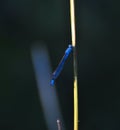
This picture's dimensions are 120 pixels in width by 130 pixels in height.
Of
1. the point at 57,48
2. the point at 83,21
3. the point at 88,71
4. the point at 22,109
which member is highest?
the point at 83,21

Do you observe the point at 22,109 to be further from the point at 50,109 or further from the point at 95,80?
the point at 95,80

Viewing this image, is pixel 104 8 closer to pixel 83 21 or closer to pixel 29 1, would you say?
pixel 83 21

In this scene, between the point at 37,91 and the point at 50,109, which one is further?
the point at 37,91

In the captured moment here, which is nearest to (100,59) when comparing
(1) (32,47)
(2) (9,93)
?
(1) (32,47)

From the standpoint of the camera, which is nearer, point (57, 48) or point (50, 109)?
point (50, 109)

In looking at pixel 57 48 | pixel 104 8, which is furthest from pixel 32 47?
pixel 104 8

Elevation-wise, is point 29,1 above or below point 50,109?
above
